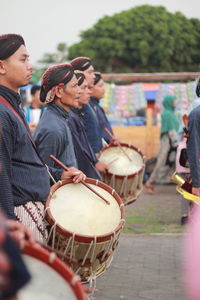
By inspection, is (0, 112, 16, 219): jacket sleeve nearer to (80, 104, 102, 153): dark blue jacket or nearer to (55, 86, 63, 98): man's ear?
(55, 86, 63, 98): man's ear

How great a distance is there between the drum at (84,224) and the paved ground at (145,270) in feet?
4.98

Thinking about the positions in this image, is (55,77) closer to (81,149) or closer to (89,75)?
(81,149)

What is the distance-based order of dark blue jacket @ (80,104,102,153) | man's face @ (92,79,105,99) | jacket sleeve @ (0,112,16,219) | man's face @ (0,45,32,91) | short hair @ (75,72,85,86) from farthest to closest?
man's face @ (92,79,105,99), dark blue jacket @ (80,104,102,153), short hair @ (75,72,85,86), man's face @ (0,45,32,91), jacket sleeve @ (0,112,16,219)

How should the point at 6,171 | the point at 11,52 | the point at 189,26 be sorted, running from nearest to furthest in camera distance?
the point at 6,171, the point at 11,52, the point at 189,26

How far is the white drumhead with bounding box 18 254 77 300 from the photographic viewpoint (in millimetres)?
2381

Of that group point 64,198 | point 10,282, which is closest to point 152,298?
point 64,198

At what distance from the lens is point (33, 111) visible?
418 inches

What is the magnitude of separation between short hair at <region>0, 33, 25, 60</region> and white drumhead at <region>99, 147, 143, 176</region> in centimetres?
317

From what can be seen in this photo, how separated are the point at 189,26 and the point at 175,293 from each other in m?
54.7

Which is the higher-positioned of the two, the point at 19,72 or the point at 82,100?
the point at 19,72

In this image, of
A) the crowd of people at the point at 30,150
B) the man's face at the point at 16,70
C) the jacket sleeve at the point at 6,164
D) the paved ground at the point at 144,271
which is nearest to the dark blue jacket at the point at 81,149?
the crowd of people at the point at 30,150

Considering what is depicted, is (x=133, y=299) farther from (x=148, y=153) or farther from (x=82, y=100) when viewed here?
(x=148, y=153)

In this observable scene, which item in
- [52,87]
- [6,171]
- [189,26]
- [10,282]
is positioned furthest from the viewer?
[189,26]

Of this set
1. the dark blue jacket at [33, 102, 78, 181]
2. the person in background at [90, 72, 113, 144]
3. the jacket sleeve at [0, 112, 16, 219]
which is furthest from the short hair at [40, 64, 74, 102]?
the person in background at [90, 72, 113, 144]
